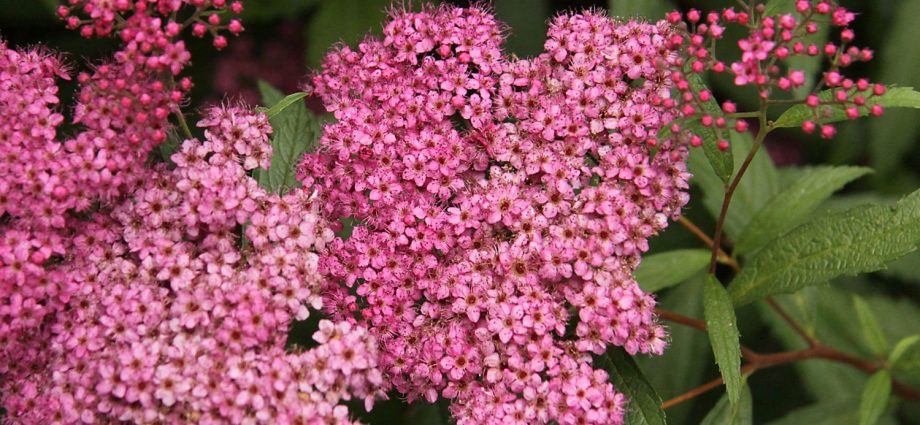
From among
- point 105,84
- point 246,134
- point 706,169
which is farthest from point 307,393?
point 706,169

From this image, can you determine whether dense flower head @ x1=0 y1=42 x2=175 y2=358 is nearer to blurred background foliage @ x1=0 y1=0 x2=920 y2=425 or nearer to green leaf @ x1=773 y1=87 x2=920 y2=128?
blurred background foliage @ x1=0 y1=0 x2=920 y2=425

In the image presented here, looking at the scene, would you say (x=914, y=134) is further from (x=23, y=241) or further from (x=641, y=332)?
(x=23, y=241)

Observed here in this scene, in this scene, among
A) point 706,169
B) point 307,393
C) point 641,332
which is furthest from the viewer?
point 706,169

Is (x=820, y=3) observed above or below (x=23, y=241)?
above

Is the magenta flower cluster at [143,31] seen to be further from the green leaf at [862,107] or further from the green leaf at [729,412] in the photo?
the green leaf at [729,412]

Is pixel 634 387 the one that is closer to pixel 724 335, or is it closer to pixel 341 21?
pixel 724 335

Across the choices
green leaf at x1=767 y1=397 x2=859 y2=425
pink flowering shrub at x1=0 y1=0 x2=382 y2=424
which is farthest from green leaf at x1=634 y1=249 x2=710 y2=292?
pink flowering shrub at x1=0 y1=0 x2=382 y2=424
